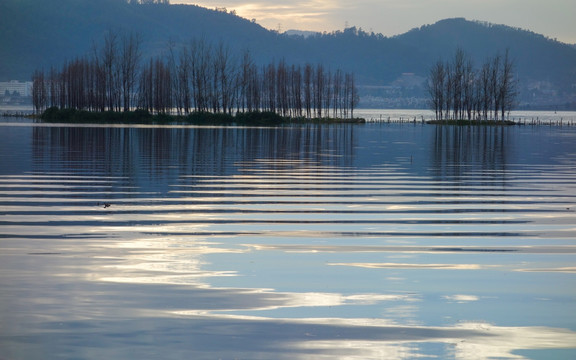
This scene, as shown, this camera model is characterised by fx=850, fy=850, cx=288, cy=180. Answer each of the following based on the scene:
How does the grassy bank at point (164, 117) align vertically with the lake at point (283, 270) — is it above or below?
above

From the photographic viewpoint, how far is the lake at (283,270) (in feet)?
24.0

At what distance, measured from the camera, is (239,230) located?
13820 mm

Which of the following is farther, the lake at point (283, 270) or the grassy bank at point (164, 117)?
the grassy bank at point (164, 117)

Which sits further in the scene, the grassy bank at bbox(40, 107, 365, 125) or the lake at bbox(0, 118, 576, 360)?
the grassy bank at bbox(40, 107, 365, 125)

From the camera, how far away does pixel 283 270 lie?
34.2ft

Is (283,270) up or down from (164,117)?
down

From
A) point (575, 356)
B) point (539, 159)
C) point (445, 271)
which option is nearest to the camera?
point (575, 356)

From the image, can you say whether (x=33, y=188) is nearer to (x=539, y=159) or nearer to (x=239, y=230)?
(x=239, y=230)

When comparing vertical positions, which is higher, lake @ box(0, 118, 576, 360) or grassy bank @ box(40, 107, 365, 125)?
grassy bank @ box(40, 107, 365, 125)

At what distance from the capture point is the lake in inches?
287

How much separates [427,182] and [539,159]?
1460cm

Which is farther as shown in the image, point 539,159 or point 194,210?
point 539,159

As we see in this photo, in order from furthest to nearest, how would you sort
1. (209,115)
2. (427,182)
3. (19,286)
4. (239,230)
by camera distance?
(209,115), (427,182), (239,230), (19,286)

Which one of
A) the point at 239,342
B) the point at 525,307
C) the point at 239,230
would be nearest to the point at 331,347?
the point at 239,342
